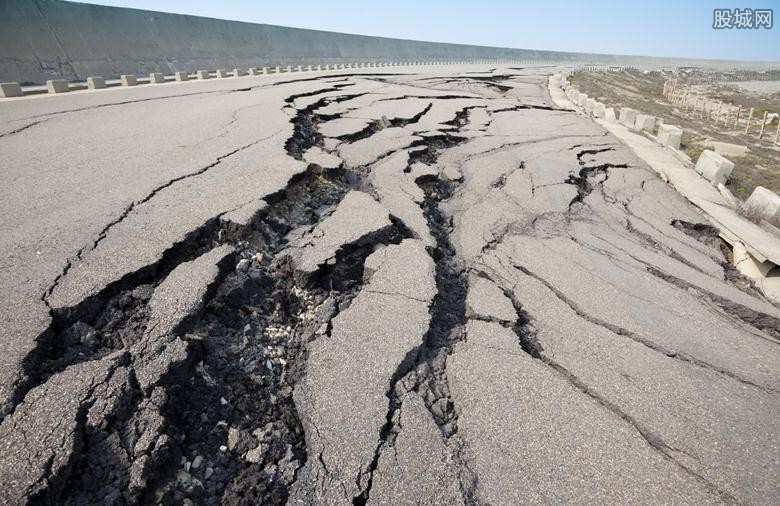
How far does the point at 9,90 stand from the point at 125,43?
304 inches

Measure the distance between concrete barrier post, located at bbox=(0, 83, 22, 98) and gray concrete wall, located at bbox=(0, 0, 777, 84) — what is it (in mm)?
3731

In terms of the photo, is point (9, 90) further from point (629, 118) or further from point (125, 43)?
point (629, 118)

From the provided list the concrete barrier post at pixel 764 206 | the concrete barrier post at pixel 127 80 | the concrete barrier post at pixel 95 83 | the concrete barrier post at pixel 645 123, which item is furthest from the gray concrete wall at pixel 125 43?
the concrete barrier post at pixel 764 206

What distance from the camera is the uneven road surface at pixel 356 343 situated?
1421 millimetres

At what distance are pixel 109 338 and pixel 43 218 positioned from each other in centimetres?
155

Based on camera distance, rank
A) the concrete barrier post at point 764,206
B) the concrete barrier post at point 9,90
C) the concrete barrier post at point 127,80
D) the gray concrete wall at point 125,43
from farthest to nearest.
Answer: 1. the gray concrete wall at point 125,43
2. the concrete barrier post at point 127,80
3. the concrete barrier post at point 9,90
4. the concrete barrier post at point 764,206

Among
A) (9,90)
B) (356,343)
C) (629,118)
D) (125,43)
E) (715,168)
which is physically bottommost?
(715,168)

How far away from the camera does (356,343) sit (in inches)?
78.3

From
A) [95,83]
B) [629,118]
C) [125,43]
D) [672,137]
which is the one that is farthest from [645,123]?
[125,43]

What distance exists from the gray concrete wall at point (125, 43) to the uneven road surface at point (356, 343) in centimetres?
982

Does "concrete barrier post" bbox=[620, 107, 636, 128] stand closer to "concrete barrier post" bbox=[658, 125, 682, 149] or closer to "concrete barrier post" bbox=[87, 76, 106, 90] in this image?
"concrete barrier post" bbox=[658, 125, 682, 149]

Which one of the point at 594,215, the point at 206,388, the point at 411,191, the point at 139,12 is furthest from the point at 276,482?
the point at 139,12

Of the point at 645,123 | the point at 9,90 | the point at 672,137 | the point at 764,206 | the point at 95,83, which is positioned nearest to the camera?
the point at 764,206

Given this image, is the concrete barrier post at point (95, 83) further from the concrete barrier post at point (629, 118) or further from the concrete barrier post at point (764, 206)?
the concrete barrier post at point (764, 206)
